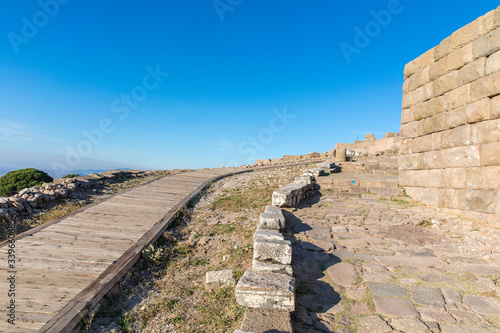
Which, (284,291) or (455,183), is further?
(455,183)

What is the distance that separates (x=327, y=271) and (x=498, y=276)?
2326 millimetres

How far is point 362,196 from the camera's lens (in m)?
9.16

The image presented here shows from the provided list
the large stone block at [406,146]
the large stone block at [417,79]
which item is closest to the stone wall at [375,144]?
the large stone block at [406,146]

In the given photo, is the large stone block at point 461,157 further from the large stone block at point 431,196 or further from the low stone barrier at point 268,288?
the low stone barrier at point 268,288

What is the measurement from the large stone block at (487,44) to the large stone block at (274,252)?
6.40 metres

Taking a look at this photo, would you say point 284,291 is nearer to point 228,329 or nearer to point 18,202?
point 228,329

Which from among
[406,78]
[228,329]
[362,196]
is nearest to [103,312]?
[228,329]

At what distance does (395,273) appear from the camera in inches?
161

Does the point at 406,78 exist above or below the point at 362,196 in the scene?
above

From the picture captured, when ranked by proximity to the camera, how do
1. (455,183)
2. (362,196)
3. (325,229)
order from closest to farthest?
1. (325,229)
2. (455,183)
3. (362,196)

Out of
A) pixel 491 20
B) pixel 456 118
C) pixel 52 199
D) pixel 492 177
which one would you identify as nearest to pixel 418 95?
pixel 456 118

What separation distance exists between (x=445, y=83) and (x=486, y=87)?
1385 millimetres

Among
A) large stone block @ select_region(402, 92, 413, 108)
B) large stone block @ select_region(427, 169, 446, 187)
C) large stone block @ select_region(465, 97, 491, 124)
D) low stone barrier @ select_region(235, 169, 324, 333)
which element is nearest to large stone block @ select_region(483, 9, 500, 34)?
large stone block @ select_region(465, 97, 491, 124)

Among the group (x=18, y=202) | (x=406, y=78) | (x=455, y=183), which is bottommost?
(x=18, y=202)
